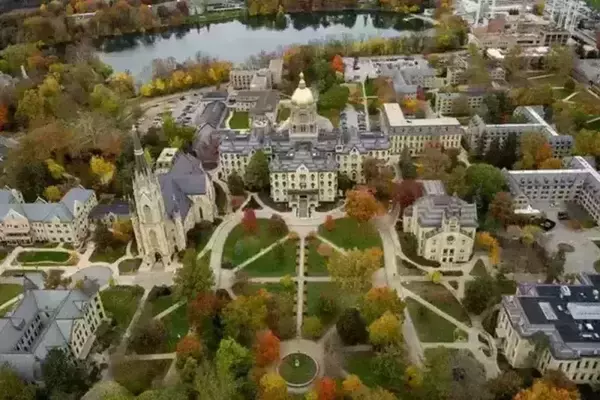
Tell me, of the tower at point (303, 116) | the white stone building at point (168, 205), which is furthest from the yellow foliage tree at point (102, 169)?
the tower at point (303, 116)

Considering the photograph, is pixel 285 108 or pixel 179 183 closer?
pixel 179 183

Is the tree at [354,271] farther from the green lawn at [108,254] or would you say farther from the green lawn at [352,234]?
the green lawn at [108,254]

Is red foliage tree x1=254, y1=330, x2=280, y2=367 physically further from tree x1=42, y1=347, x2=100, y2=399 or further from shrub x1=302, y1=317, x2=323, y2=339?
tree x1=42, y1=347, x2=100, y2=399

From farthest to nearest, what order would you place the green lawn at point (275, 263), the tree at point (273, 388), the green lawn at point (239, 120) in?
the green lawn at point (239, 120)
the green lawn at point (275, 263)
the tree at point (273, 388)

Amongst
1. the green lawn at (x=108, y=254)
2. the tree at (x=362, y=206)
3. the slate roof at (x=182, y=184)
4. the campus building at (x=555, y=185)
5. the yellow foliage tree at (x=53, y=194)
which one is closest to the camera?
the slate roof at (x=182, y=184)

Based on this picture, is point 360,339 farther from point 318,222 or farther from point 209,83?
point 209,83

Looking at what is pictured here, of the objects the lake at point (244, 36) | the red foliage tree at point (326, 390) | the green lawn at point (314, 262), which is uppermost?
the lake at point (244, 36)

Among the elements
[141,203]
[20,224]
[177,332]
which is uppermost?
[141,203]

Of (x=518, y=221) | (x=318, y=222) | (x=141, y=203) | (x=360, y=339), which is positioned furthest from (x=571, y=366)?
(x=141, y=203)
